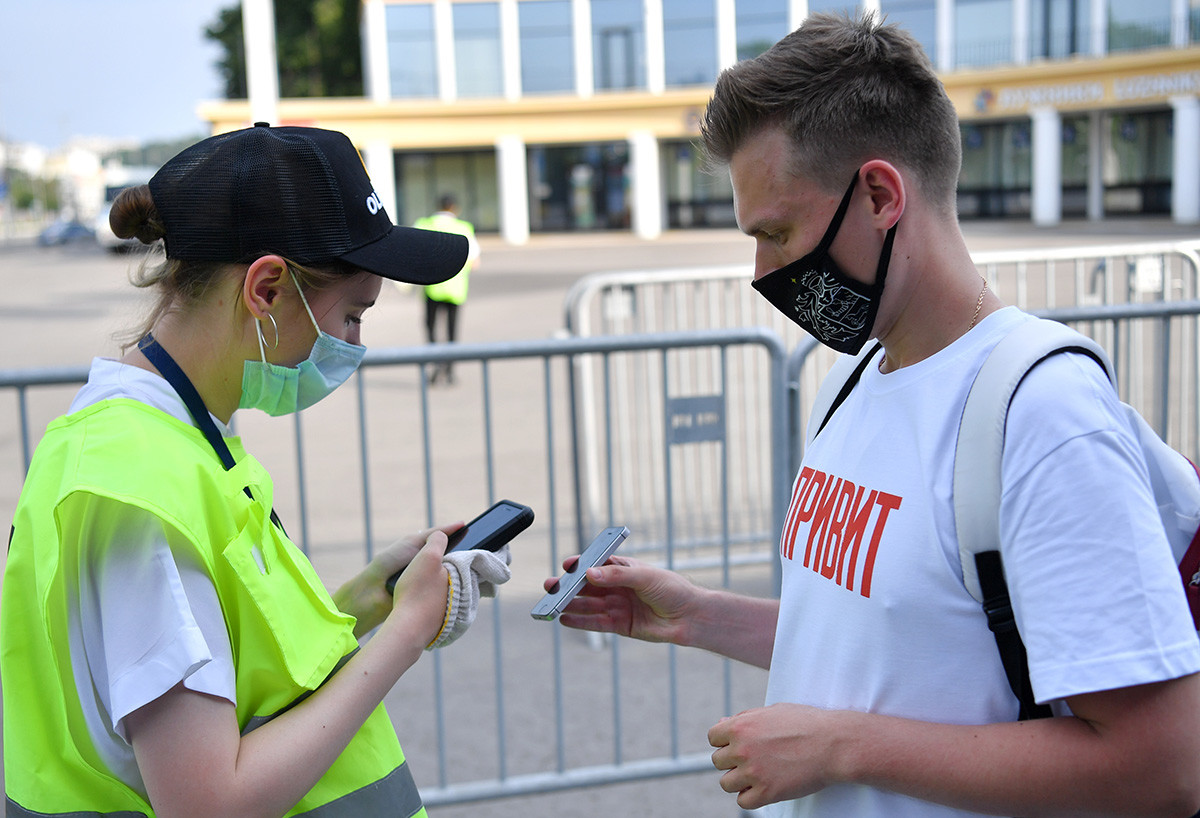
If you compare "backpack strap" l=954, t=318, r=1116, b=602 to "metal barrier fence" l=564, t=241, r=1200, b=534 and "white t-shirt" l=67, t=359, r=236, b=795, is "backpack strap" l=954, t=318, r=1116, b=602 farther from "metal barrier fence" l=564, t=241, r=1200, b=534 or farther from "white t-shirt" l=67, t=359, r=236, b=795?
"metal barrier fence" l=564, t=241, r=1200, b=534

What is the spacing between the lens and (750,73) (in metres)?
1.48

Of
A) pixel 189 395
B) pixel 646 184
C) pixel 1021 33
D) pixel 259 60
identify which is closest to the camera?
pixel 189 395

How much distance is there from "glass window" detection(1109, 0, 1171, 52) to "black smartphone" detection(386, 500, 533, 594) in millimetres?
40683

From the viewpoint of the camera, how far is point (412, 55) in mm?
40531

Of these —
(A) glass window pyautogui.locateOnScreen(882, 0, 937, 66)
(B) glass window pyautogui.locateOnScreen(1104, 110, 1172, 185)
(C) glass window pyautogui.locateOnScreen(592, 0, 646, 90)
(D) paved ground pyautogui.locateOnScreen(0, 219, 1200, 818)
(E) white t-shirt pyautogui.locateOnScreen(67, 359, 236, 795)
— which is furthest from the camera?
(C) glass window pyautogui.locateOnScreen(592, 0, 646, 90)

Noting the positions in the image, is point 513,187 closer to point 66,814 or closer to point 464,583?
point 464,583

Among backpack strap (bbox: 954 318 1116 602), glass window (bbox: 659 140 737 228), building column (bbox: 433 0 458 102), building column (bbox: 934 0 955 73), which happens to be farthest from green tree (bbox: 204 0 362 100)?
backpack strap (bbox: 954 318 1116 602)

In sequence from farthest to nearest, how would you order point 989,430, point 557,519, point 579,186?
point 579,186
point 557,519
point 989,430

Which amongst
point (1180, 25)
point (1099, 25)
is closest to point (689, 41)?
point (1099, 25)

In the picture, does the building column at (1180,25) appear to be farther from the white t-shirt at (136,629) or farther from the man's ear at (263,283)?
the white t-shirt at (136,629)

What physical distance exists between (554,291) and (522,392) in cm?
1082

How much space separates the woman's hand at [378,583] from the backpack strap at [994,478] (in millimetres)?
946

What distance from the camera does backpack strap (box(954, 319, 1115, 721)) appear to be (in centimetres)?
126

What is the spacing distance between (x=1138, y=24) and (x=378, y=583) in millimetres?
41371
